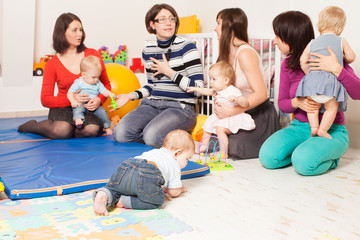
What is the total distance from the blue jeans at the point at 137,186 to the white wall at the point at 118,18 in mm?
2070

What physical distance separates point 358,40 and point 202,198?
1877mm

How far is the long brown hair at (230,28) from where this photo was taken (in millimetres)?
2785

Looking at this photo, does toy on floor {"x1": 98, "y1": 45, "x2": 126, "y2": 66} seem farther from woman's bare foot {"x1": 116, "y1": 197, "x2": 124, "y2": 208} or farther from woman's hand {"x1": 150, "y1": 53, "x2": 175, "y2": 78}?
woman's bare foot {"x1": 116, "y1": 197, "x2": 124, "y2": 208}

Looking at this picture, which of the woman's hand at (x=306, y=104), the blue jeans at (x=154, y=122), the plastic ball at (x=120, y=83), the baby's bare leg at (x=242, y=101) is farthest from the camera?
the plastic ball at (x=120, y=83)

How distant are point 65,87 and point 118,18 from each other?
229 centimetres

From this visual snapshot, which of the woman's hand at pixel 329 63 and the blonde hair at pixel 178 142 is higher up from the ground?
the woman's hand at pixel 329 63

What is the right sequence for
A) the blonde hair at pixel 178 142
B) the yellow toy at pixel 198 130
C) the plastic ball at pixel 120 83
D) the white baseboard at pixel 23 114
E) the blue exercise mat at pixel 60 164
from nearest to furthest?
the blonde hair at pixel 178 142 → the blue exercise mat at pixel 60 164 → the yellow toy at pixel 198 130 → the plastic ball at pixel 120 83 → the white baseboard at pixel 23 114

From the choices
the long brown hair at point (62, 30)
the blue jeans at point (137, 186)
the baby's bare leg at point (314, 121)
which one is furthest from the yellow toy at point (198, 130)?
the blue jeans at point (137, 186)

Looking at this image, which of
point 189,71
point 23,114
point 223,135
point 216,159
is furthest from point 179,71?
point 23,114

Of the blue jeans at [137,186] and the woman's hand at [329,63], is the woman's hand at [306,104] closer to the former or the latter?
the woman's hand at [329,63]

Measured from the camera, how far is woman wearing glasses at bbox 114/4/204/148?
3.01 metres

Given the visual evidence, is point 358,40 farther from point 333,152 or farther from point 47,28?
point 47,28

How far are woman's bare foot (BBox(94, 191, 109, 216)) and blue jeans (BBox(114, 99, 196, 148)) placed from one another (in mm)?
1238

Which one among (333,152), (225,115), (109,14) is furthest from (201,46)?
(109,14)
